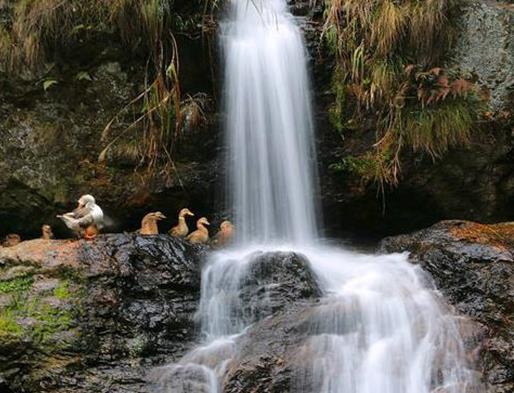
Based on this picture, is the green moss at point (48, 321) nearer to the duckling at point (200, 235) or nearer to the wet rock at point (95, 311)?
the wet rock at point (95, 311)

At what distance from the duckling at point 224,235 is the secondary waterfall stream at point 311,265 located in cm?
20

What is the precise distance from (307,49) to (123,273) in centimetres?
369

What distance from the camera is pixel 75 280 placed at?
5297 mm

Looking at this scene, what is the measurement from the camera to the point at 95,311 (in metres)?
5.21

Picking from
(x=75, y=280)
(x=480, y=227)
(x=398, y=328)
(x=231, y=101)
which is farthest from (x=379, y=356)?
(x=231, y=101)

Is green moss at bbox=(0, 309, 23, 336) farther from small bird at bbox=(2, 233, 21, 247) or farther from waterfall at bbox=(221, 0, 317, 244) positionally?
waterfall at bbox=(221, 0, 317, 244)

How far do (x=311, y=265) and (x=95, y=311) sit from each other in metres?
2.00

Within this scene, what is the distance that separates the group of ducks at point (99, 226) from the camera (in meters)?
6.10

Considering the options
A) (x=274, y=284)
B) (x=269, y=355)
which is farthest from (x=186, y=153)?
(x=269, y=355)

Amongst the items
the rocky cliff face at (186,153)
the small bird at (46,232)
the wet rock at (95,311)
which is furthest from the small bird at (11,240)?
the wet rock at (95,311)

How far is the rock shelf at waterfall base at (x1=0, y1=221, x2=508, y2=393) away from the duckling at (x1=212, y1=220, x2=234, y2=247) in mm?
690

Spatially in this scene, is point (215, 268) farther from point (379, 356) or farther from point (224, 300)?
point (379, 356)

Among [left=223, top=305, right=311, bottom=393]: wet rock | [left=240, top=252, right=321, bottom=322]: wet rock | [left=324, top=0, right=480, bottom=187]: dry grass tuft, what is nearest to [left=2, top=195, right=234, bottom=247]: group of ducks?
[left=240, top=252, right=321, bottom=322]: wet rock

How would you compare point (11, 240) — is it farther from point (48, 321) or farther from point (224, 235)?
point (224, 235)
